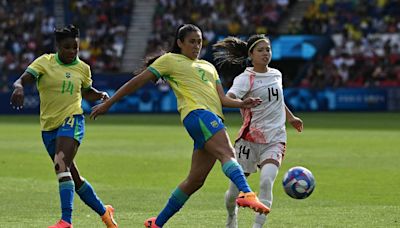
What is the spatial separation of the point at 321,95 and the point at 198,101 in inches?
1293

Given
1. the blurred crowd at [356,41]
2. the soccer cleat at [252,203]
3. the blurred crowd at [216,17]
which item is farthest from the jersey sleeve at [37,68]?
the blurred crowd at [216,17]

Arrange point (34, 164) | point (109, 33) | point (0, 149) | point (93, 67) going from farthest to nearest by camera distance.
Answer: point (109, 33), point (93, 67), point (0, 149), point (34, 164)

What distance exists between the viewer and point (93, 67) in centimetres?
Result: 4609

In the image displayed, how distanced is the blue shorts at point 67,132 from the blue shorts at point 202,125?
4.64ft

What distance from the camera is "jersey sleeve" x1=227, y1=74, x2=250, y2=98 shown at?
1050cm

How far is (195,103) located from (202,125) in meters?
0.26

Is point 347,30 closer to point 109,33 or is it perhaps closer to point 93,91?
point 109,33

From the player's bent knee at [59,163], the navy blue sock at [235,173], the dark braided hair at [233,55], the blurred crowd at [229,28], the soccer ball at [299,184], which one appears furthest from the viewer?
the blurred crowd at [229,28]

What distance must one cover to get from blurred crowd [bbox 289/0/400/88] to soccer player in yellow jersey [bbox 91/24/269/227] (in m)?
32.4

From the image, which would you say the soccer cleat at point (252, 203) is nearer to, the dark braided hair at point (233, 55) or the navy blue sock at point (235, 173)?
the navy blue sock at point (235, 173)

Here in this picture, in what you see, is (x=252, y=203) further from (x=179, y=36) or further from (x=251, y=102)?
(x=179, y=36)

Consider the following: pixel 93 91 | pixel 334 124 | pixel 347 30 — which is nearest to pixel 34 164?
pixel 93 91

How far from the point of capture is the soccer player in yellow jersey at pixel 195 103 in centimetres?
968

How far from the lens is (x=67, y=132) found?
10.5 m
